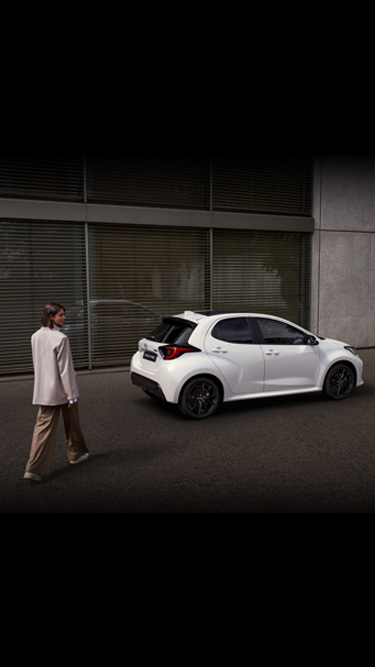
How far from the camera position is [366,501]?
4.14 meters

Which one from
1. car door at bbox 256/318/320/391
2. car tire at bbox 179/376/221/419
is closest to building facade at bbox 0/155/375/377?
car door at bbox 256/318/320/391

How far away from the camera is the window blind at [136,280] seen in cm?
1084

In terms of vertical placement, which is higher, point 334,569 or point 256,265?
point 256,265

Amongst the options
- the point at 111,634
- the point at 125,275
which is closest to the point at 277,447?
the point at 111,634

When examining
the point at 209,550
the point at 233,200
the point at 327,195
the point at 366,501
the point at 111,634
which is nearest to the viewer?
the point at 111,634

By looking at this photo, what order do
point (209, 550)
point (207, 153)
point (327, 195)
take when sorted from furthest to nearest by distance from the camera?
point (327, 195) < point (209, 550) < point (207, 153)

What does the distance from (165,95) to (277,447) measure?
4266 millimetres

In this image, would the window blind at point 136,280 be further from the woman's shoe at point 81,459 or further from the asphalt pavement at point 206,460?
the woman's shoe at point 81,459

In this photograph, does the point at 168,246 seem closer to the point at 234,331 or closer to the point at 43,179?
the point at 43,179

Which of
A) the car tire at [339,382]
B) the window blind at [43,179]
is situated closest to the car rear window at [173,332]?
the car tire at [339,382]

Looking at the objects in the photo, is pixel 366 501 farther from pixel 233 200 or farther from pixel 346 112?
pixel 233 200

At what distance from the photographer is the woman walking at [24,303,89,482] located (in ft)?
15.3

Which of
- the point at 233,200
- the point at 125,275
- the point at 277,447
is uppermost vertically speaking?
the point at 233,200

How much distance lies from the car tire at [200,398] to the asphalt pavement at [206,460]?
16cm
